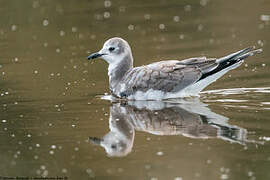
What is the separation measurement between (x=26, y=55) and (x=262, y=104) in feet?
20.0

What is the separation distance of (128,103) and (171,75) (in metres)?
0.82

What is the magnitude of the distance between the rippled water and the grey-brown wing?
0.26 metres

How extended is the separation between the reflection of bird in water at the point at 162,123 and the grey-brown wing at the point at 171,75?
277mm

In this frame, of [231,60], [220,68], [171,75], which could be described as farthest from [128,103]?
[231,60]

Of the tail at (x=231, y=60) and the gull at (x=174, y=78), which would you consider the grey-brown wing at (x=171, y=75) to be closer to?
the gull at (x=174, y=78)

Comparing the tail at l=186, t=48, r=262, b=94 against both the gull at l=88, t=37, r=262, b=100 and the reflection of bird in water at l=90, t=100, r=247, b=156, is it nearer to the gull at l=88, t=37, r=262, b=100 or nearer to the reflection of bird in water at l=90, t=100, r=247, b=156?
the gull at l=88, t=37, r=262, b=100

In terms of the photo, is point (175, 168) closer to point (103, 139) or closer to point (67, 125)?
point (103, 139)

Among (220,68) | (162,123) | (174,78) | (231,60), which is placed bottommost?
(162,123)

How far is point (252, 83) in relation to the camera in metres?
12.1

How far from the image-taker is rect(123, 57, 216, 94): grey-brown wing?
37.8 ft

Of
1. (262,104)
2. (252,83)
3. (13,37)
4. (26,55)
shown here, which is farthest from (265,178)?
(13,37)

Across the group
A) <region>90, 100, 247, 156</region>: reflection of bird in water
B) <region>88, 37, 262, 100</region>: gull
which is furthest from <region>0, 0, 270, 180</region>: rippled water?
<region>88, 37, 262, 100</region>: gull

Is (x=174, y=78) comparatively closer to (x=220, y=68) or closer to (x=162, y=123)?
(x=220, y=68)

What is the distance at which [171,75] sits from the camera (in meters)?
11.7
